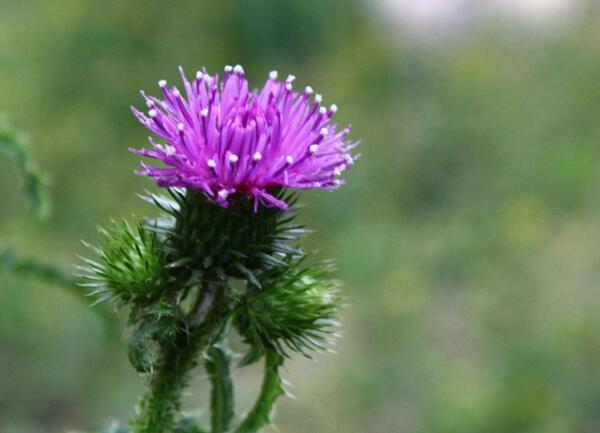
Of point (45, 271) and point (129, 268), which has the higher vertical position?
point (45, 271)

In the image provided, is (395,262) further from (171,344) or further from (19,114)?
(171,344)

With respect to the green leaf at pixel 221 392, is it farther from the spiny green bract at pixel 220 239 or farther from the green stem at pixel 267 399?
the spiny green bract at pixel 220 239

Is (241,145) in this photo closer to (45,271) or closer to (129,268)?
(129,268)

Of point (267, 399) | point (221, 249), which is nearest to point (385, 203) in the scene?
point (267, 399)

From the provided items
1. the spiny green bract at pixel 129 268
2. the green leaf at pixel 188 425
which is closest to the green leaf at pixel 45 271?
the spiny green bract at pixel 129 268

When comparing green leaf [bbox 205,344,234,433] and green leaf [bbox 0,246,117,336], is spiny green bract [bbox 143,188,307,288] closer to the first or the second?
green leaf [bbox 205,344,234,433]

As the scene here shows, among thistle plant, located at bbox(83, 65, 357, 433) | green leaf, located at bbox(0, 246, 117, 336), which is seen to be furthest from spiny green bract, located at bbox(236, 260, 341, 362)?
green leaf, located at bbox(0, 246, 117, 336)
